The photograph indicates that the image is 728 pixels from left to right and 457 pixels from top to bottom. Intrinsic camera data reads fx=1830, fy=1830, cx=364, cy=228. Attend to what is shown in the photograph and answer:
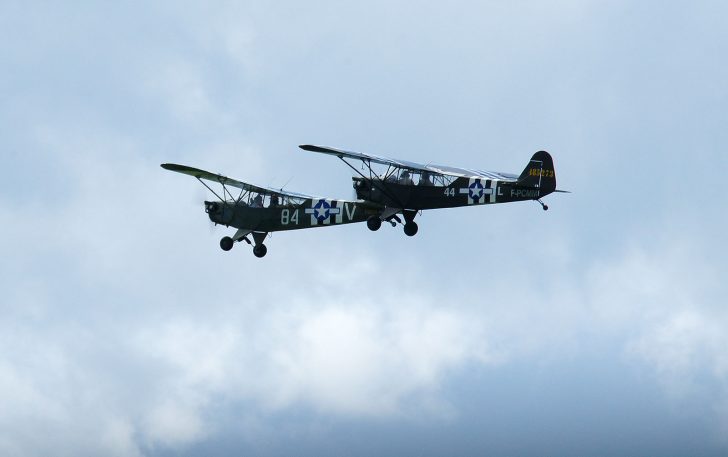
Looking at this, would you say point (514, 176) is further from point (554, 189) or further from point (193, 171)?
point (193, 171)

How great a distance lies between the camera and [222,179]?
8062 cm

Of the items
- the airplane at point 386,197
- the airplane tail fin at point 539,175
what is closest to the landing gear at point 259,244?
the airplane at point 386,197

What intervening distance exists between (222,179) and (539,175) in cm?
1530

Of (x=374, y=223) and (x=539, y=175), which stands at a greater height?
(x=539, y=175)

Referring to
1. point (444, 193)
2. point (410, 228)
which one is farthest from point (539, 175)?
point (410, 228)

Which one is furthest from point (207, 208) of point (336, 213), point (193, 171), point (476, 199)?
point (476, 199)

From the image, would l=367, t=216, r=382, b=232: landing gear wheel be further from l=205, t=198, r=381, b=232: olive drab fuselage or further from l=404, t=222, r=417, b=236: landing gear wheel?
l=404, t=222, r=417, b=236: landing gear wheel

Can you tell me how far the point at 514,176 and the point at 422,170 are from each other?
5952 millimetres

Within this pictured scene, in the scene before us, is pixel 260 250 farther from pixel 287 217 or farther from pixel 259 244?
pixel 287 217

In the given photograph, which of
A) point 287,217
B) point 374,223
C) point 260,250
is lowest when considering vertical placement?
point 374,223

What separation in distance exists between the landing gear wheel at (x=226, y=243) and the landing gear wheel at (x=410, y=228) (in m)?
8.75

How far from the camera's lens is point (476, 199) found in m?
73.8

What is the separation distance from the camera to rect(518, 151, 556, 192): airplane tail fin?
72875 millimetres

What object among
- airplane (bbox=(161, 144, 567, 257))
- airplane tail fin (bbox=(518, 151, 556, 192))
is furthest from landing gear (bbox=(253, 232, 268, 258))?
airplane tail fin (bbox=(518, 151, 556, 192))
